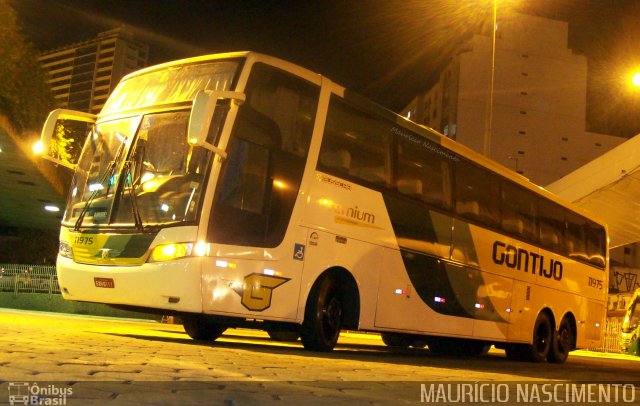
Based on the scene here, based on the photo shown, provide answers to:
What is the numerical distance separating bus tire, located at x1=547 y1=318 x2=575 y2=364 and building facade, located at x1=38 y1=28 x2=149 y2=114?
58.8m

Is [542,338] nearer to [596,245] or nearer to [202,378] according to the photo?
[596,245]

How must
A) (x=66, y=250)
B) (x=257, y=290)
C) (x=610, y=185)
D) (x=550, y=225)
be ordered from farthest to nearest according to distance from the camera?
(x=610, y=185) → (x=550, y=225) → (x=66, y=250) → (x=257, y=290)

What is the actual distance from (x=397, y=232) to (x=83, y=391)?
7.34m

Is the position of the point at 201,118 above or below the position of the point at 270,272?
above

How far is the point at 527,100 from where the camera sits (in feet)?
230

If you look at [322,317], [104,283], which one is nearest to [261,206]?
[322,317]

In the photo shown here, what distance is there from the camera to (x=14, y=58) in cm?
1911

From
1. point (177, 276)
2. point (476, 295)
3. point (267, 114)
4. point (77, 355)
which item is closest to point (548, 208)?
point (476, 295)

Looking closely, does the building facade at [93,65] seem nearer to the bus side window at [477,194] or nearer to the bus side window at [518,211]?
the bus side window at [518,211]

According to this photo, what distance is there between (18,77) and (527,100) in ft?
192

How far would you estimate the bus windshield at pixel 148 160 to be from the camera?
8953 mm

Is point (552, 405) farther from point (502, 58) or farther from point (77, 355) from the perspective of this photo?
point (502, 58)

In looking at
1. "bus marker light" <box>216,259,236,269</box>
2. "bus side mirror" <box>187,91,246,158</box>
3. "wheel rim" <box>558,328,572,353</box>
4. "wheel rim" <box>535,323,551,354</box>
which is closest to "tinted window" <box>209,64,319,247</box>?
"bus marker light" <box>216,259,236,269</box>

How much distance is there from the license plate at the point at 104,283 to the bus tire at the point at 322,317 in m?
2.62
